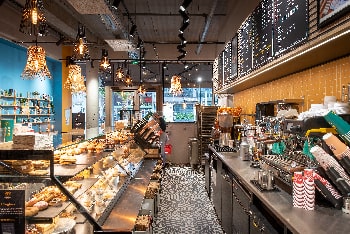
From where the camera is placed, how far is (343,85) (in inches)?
131

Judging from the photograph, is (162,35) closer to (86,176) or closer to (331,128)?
(86,176)

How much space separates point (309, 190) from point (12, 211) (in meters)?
2.06

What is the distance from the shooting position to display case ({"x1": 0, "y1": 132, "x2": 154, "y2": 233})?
2.37 m

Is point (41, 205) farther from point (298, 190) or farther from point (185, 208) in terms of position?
point (185, 208)

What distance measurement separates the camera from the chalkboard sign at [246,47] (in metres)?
5.64

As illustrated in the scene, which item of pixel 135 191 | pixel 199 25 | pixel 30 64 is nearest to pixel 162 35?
pixel 199 25

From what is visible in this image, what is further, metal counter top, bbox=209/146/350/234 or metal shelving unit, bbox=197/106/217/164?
metal shelving unit, bbox=197/106/217/164

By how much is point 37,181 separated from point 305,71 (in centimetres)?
345

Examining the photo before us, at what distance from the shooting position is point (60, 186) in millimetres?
2436

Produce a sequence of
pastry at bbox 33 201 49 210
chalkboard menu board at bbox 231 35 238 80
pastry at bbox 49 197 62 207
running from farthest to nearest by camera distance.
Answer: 1. chalkboard menu board at bbox 231 35 238 80
2. pastry at bbox 49 197 62 207
3. pastry at bbox 33 201 49 210

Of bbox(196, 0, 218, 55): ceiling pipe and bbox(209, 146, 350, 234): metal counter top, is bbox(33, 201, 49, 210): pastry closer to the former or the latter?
bbox(209, 146, 350, 234): metal counter top

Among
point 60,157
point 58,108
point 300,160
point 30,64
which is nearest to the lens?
point 300,160

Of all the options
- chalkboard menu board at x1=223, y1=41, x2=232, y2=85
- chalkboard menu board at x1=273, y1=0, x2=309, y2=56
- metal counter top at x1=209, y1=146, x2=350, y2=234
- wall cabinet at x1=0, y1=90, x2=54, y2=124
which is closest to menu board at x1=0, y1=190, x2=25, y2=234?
metal counter top at x1=209, y1=146, x2=350, y2=234

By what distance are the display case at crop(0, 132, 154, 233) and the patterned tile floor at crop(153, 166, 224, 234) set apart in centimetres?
135
